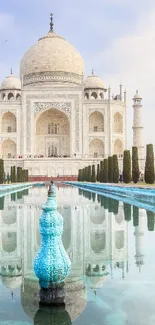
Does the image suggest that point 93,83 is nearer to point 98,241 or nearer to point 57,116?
point 57,116

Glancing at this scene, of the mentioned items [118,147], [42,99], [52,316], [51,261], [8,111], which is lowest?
[52,316]

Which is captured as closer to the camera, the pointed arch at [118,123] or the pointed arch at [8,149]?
the pointed arch at [8,149]

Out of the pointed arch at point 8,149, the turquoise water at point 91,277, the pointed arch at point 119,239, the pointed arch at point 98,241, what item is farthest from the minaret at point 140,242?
the pointed arch at point 8,149

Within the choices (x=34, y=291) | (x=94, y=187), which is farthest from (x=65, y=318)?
(x=94, y=187)

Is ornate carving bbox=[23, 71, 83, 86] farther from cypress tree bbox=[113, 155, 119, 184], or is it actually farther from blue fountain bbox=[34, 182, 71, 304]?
blue fountain bbox=[34, 182, 71, 304]

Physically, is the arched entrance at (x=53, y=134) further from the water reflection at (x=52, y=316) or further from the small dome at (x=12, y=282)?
the water reflection at (x=52, y=316)

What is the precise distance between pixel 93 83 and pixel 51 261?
29681mm

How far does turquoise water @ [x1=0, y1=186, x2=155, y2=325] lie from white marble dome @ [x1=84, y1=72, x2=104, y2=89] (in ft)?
89.3

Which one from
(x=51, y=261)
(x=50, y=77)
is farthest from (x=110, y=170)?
(x=51, y=261)

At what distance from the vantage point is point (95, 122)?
28953 millimetres

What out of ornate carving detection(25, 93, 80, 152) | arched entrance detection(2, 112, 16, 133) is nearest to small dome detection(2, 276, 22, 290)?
ornate carving detection(25, 93, 80, 152)

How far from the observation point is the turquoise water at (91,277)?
1789mm

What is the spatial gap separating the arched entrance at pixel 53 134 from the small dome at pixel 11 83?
9.65ft

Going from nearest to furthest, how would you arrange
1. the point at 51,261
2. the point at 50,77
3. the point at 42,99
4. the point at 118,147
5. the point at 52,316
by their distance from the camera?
the point at 52,316 < the point at 51,261 < the point at 42,99 < the point at 118,147 < the point at 50,77
